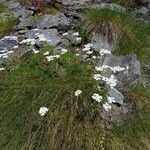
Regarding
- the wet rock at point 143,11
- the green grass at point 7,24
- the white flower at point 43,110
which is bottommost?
the wet rock at point 143,11

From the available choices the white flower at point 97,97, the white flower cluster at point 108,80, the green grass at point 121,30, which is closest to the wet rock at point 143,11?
the green grass at point 121,30

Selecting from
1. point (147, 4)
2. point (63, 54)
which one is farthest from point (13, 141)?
point (147, 4)

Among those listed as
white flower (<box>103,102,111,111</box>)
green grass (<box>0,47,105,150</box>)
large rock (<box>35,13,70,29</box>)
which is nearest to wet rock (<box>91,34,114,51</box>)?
large rock (<box>35,13,70,29</box>)

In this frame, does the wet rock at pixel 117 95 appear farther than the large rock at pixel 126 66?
No

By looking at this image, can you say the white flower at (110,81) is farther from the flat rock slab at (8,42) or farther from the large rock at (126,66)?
the flat rock slab at (8,42)

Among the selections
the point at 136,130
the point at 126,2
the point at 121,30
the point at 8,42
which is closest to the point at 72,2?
the point at 126,2

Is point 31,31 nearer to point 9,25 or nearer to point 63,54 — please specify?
point 9,25
